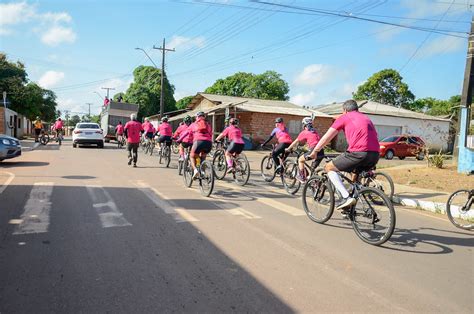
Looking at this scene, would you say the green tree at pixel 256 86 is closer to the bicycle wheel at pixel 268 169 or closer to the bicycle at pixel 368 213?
the bicycle wheel at pixel 268 169

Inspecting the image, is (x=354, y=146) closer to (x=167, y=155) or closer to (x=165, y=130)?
(x=167, y=155)

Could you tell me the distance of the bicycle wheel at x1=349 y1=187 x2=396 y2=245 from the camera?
17.6 ft

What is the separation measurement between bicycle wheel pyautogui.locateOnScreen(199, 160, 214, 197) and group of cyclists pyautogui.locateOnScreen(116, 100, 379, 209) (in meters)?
0.22

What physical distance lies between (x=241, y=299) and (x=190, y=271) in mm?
830

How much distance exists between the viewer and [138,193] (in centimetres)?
877

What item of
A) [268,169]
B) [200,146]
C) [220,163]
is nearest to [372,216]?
[200,146]

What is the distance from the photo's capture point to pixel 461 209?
23.4ft

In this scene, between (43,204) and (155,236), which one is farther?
(43,204)

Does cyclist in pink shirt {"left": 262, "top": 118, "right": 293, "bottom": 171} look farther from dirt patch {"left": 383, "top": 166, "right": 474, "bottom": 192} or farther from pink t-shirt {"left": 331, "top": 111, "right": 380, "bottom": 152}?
pink t-shirt {"left": 331, "top": 111, "right": 380, "bottom": 152}

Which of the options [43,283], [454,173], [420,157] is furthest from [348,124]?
[420,157]

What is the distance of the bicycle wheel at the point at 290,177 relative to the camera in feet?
32.3

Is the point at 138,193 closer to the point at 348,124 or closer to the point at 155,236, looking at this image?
the point at 155,236

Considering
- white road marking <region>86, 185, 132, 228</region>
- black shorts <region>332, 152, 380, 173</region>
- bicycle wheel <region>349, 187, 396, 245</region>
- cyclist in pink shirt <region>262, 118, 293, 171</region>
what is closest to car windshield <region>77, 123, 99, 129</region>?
A: white road marking <region>86, 185, 132, 228</region>

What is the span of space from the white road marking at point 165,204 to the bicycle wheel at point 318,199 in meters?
2.00
